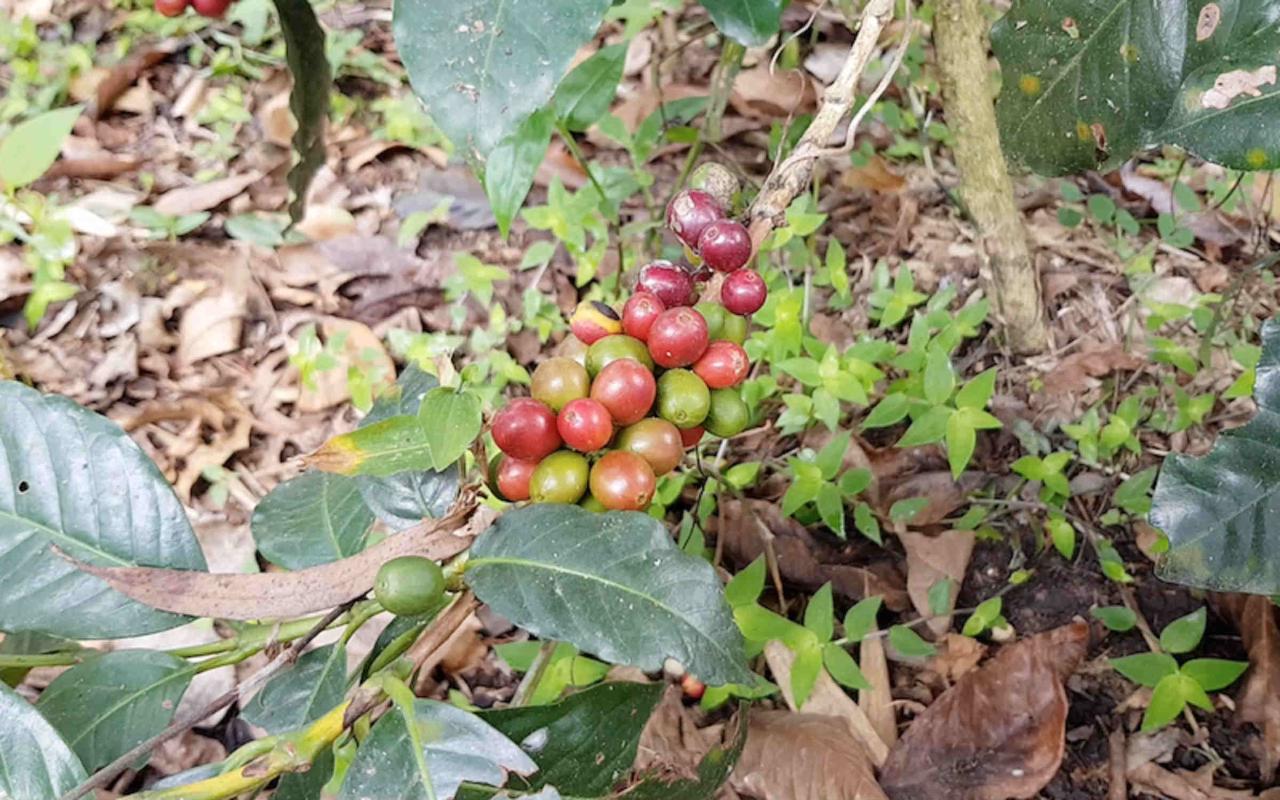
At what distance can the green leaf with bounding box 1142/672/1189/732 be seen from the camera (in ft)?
4.14

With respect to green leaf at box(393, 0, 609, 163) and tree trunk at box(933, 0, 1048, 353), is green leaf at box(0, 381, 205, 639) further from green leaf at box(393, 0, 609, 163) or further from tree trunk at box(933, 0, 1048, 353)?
tree trunk at box(933, 0, 1048, 353)

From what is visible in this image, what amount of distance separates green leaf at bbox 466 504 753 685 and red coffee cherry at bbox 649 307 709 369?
0.13m

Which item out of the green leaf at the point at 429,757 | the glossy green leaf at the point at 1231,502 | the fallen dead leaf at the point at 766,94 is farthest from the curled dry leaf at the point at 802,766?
the fallen dead leaf at the point at 766,94

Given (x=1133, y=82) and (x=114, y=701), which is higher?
(x=1133, y=82)

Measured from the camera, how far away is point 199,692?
1590 millimetres

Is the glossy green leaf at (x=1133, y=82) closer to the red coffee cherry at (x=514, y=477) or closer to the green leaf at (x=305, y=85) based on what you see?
the red coffee cherry at (x=514, y=477)

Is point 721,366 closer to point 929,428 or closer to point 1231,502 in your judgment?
point 1231,502

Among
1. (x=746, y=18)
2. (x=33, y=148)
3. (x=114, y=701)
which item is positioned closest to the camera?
(x=114, y=701)

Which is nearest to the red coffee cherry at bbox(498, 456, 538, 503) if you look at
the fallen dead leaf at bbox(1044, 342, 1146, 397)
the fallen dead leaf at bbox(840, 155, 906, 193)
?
the fallen dead leaf at bbox(1044, 342, 1146, 397)

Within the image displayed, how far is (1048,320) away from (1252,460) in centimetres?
94

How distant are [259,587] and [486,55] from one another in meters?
0.43

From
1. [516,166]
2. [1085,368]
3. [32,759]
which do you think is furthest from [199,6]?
[1085,368]

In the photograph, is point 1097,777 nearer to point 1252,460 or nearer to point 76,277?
point 1252,460

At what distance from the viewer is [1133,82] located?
1014 mm
